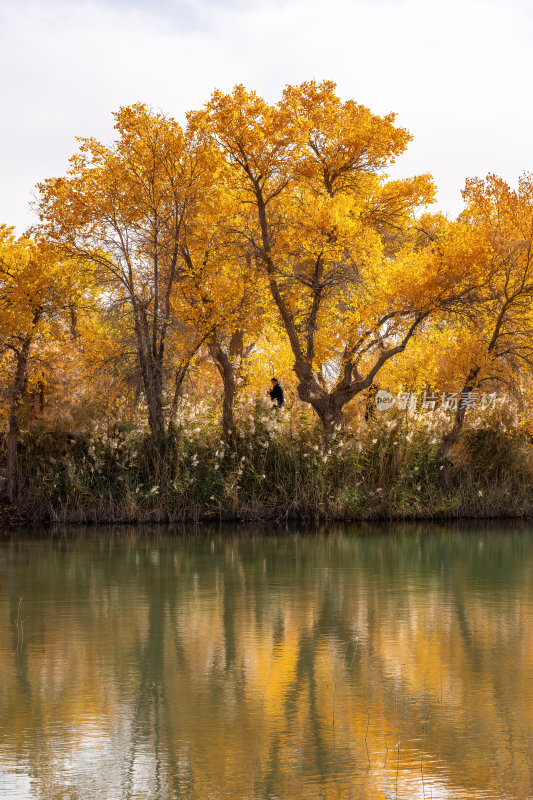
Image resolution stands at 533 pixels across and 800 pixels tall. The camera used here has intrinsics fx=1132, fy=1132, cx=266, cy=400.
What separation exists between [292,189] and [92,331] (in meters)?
5.75

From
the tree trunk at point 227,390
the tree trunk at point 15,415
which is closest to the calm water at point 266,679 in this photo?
the tree trunk at point 15,415

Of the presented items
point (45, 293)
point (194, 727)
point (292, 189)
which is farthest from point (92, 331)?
point (194, 727)

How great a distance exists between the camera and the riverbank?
82.1 ft

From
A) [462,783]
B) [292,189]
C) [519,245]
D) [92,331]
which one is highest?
[292,189]

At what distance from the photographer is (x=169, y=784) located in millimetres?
6629

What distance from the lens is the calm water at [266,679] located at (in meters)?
6.79

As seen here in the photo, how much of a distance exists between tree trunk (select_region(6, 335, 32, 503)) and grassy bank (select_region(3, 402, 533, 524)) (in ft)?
0.77

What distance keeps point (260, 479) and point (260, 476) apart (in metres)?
0.09

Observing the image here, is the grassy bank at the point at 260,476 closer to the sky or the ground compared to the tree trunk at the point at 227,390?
closer to the ground

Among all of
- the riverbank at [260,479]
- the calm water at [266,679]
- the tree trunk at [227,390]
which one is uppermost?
the tree trunk at [227,390]

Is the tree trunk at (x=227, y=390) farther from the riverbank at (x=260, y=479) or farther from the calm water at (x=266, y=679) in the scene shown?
the calm water at (x=266, y=679)

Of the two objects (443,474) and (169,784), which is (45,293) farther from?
(169,784)

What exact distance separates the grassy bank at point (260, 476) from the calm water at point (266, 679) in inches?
270

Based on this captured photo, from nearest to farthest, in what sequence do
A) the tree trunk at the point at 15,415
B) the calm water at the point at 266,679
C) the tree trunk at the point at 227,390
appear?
the calm water at the point at 266,679 < the tree trunk at the point at 15,415 < the tree trunk at the point at 227,390
